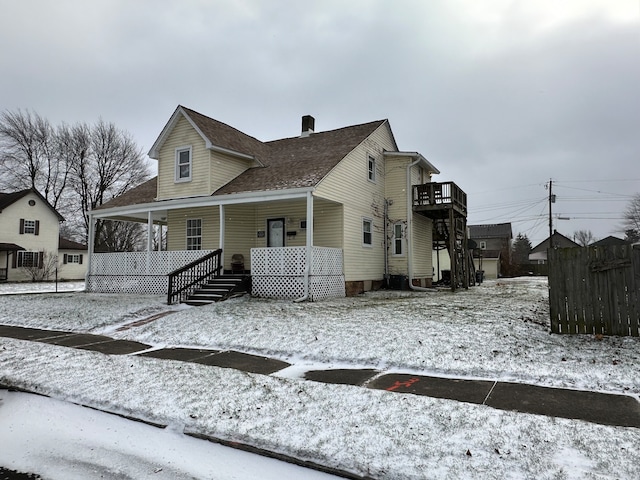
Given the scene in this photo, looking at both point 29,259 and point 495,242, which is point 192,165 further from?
point 495,242

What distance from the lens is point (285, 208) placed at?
1717 centimetres

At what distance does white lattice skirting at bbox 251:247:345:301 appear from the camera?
45.1ft

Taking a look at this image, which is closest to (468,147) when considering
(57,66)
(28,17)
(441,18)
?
(441,18)

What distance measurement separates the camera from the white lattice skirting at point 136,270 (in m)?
16.2

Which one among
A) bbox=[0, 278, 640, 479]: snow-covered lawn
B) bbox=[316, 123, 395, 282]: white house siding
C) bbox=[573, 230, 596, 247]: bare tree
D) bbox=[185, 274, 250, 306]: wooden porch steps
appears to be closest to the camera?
bbox=[0, 278, 640, 479]: snow-covered lawn

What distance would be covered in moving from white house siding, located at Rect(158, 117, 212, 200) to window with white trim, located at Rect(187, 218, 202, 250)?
5.35 ft

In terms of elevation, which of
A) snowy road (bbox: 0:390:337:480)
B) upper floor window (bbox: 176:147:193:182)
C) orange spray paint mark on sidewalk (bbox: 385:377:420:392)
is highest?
upper floor window (bbox: 176:147:193:182)

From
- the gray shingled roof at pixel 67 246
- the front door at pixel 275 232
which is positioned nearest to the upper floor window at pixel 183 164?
the front door at pixel 275 232

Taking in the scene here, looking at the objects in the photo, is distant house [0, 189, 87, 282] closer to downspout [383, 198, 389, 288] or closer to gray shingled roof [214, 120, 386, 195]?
gray shingled roof [214, 120, 386, 195]

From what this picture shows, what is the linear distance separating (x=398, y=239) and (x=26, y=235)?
31.2 m

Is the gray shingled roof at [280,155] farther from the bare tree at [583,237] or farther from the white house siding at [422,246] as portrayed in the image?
the bare tree at [583,237]

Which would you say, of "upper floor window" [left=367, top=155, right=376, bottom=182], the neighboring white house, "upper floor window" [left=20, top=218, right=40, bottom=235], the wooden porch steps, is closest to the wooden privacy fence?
the wooden porch steps

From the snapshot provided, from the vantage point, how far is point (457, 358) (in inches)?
249

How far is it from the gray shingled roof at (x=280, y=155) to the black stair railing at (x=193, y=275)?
8.89 feet
